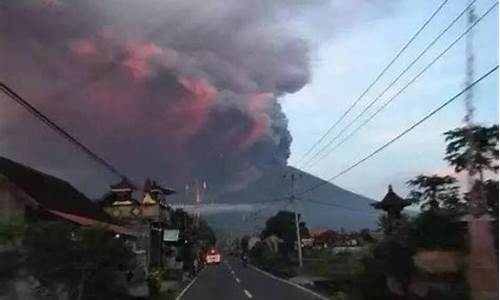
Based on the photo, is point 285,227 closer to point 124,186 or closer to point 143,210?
point 143,210

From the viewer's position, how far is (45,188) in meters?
11.3

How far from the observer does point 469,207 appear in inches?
246

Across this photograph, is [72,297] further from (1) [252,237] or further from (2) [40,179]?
(1) [252,237]

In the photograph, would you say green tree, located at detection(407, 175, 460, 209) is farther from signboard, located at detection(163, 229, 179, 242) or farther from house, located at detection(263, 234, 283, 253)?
house, located at detection(263, 234, 283, 253)

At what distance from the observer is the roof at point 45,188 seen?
1016cm

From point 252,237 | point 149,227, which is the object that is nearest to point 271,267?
point 149,227

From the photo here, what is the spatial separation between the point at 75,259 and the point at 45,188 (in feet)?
5.98

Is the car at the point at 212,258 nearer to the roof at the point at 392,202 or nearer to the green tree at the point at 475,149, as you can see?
the roof at the point at 392,202

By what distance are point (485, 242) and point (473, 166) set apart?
4.10 feet

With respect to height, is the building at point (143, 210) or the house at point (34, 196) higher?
the building at point (143, 210)

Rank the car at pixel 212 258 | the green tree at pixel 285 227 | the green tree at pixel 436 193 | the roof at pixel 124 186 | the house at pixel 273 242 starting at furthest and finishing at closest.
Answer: the car at pixel 212 258, the house at pixel 273 242, the green tree at pixel 285 227, the roof at pixel 124 186, the green tree at pixel 436 193

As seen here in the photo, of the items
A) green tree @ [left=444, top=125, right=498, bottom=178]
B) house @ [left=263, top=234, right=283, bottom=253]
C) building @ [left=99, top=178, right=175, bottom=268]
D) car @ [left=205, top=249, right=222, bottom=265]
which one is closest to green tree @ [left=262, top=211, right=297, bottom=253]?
house @ [left=263, top=234, right=283, bottom=253]

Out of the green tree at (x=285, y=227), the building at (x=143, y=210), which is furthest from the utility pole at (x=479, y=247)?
the green tree at (x=285, y=227)

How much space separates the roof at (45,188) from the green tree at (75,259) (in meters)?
0.93
